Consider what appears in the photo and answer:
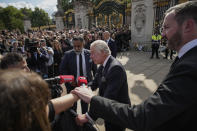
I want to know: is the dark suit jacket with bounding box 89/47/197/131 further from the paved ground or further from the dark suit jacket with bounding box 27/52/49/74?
the dark suit jacket with bounding box 27/52/49/74

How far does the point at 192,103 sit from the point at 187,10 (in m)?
0.73

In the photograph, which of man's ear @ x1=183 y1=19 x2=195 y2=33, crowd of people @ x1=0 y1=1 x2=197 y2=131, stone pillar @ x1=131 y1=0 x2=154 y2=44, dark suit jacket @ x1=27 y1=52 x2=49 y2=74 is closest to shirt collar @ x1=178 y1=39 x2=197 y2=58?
crowd of people @ x1=0 y1=1 x2=197 y2=131

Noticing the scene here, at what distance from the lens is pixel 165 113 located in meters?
0.91

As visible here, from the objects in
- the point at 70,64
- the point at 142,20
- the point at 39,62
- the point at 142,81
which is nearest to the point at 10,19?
the point at 142,20

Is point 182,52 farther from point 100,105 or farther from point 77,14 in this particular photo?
point 77,14

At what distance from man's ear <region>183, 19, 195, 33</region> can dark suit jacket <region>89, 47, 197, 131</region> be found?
0.58 feet

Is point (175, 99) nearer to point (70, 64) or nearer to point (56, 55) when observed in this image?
point (70, 64)

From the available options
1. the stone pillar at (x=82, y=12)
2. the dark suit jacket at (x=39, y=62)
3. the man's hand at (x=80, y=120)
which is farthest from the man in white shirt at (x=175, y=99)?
the stone pillar at (x=82, y=12)

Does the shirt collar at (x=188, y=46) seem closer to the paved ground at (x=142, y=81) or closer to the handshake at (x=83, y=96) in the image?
the handshake at (x=83, y=96)

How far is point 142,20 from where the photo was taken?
35.6 feet

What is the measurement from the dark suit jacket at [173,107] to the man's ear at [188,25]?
A: 0.18m

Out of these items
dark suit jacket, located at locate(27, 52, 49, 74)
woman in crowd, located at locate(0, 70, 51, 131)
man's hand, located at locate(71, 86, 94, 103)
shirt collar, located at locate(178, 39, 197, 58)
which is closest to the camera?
woman in crowd, located at locate(0, 70, 51, 131)

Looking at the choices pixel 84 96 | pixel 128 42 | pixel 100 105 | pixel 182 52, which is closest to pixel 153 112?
pixel 100 105

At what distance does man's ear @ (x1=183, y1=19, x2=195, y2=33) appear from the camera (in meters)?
1.08
